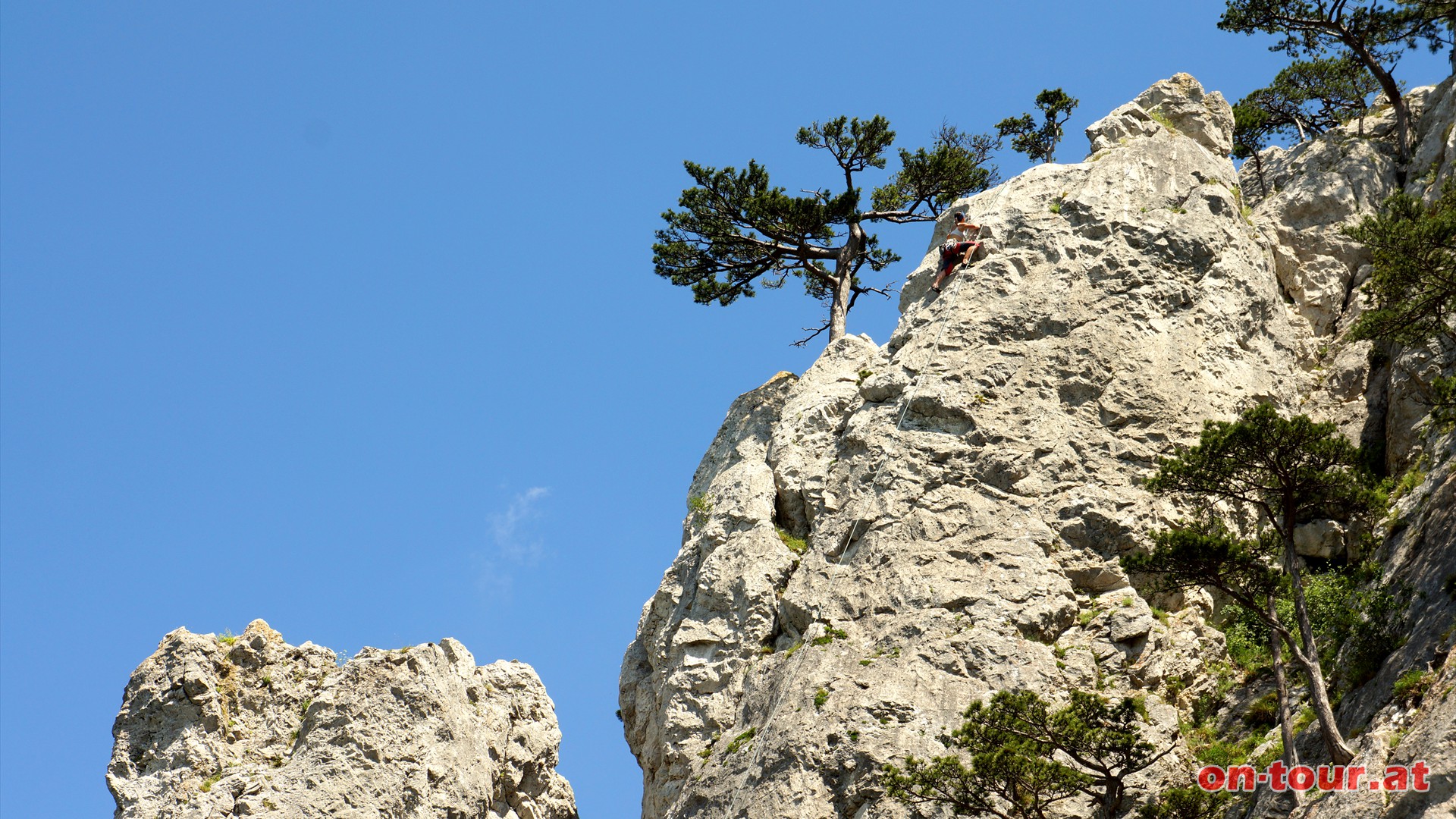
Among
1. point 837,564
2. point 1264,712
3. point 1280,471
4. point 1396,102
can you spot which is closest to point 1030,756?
point 1264,712

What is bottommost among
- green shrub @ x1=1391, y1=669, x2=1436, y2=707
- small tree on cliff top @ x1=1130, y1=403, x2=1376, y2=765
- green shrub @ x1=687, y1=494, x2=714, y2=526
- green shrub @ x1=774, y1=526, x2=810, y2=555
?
green shrub @ x1=1391, y1=669, x2=1436, y2=707

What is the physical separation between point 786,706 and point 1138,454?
32.9 ft

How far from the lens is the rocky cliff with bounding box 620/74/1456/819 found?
2658 cm

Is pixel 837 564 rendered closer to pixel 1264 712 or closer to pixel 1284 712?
pixel 1264 712

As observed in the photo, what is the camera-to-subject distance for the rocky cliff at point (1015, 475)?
1046 inches

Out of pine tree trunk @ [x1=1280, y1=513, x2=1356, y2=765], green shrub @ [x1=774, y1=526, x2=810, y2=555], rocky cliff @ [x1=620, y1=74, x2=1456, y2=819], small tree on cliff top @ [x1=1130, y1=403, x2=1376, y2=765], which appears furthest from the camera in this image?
green shrub @ [x1=774, y1=526, x2=810, y2=555]

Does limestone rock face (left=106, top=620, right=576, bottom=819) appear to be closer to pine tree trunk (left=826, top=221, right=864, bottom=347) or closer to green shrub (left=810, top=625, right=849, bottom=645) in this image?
green shrub (left=810, top=625, right=849, bottom=645)

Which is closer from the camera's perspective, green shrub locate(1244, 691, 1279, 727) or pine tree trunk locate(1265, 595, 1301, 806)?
pine tree trunk locate(1265, 595, 1301, 806)

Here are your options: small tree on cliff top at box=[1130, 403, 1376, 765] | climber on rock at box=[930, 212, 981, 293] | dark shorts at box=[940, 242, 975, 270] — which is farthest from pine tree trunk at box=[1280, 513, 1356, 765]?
dark shorts at box=[940, 242, 975, 270]

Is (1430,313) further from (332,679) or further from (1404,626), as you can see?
(332,679)

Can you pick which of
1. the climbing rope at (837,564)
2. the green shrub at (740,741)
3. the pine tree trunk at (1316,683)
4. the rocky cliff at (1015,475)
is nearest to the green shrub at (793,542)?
the rocky cliff at (1015,475)

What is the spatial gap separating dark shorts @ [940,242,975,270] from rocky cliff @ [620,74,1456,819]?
82 centimetres

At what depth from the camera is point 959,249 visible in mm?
35906

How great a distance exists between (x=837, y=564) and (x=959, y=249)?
33.6ft
